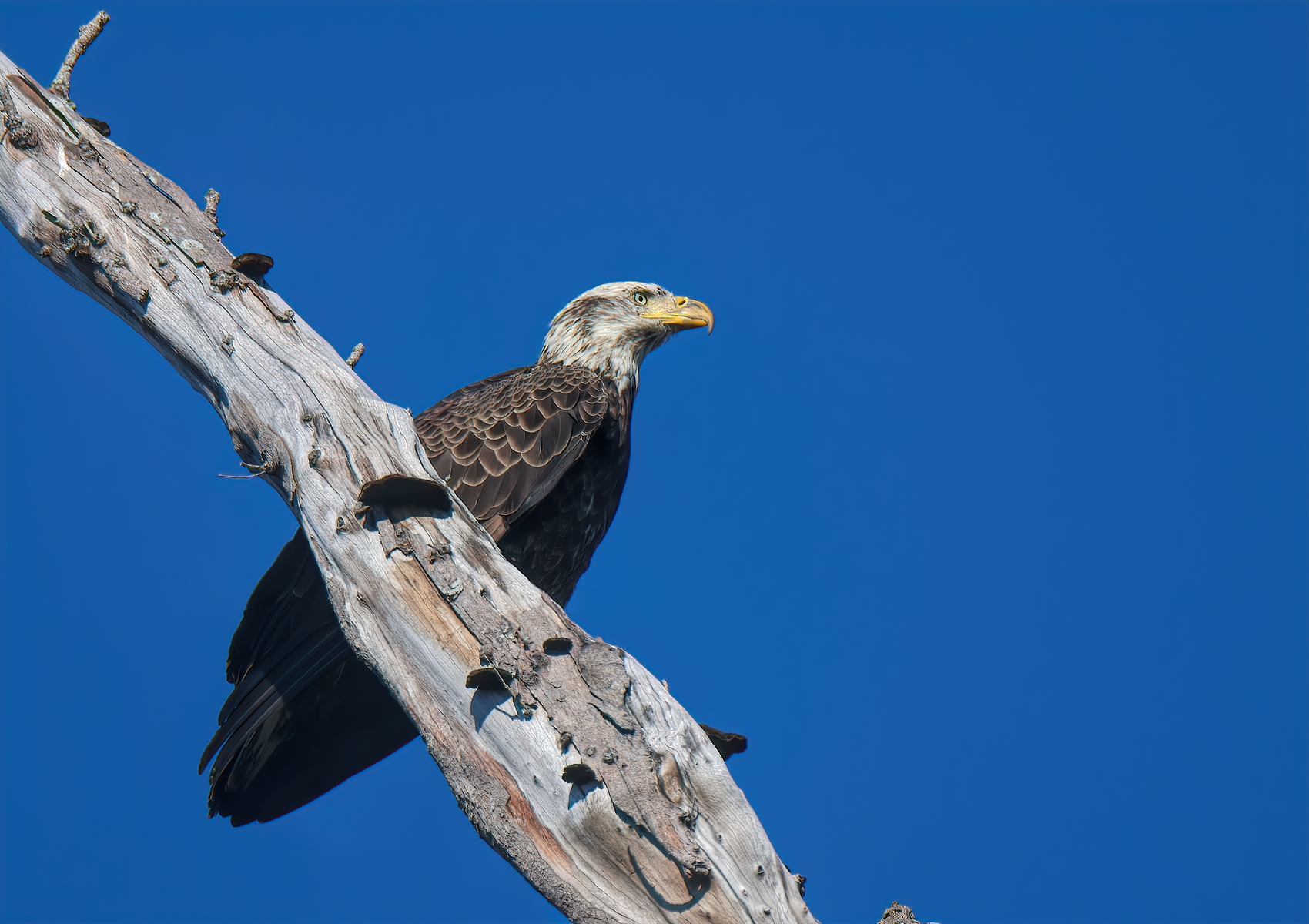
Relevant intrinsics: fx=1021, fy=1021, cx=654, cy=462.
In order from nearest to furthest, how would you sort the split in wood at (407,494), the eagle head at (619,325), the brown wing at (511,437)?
the split in wood at (407,494) → the brown wing at (511,437) → the eagle head at (619,325)

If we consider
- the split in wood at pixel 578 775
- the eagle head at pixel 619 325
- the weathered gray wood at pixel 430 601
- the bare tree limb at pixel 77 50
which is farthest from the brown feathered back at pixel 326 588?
the bare tree limb at pixel 77 50

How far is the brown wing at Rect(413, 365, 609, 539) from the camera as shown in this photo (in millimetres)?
5004

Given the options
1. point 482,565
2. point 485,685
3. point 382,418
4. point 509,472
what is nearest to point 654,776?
point 485,685

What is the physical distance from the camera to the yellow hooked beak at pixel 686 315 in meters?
6.36

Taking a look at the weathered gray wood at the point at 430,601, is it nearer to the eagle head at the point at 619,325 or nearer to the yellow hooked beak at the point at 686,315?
the eagle head at the point at 619,325

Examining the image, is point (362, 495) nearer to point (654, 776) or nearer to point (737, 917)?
point (654, 776)

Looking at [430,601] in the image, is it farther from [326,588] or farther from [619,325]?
[619,325]

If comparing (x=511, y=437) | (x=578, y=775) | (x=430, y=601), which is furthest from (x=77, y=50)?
(x=578, y=775)

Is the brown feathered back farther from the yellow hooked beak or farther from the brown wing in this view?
the yellow hooked beak

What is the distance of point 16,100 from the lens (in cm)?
438

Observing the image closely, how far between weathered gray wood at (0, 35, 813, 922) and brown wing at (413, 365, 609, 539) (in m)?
1.28

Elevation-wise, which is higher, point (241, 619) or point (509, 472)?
point (509, 472)

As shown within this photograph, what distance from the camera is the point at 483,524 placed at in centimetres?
497

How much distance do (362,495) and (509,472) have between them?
5.46 feet
